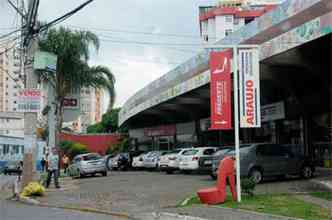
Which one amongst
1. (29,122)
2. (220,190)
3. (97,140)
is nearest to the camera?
(220,190)

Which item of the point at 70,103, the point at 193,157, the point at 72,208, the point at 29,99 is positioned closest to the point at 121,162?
the point at 70,103

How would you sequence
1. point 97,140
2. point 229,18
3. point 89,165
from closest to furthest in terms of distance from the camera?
point 89,165 < point 97,140 < point 229,18

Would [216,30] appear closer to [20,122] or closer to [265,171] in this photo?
[20,122]

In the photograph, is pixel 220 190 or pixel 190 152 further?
pixel 190 152

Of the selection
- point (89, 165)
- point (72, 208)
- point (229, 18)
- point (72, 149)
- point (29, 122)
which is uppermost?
point (229, 18)

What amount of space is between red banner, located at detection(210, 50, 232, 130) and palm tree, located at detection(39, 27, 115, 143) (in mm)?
20917

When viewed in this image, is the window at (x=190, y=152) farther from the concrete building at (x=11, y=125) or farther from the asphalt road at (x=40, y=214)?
the concrete building at (x=11, y=125)

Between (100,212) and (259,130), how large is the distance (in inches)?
893

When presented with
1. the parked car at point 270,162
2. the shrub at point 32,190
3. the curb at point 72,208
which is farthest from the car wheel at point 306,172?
the curb at point 72,208

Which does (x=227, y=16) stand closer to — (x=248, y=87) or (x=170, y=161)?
(x=170, y=161)

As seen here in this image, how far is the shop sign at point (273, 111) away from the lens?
3159 cm

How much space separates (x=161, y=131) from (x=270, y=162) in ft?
112

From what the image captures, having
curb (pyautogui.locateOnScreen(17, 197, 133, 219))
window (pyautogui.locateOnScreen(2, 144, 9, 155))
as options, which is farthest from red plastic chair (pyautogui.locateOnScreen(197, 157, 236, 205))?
window (pyautogui.locateOnScreen(2, 144, 9, 155))

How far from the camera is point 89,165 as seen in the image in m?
34.4
